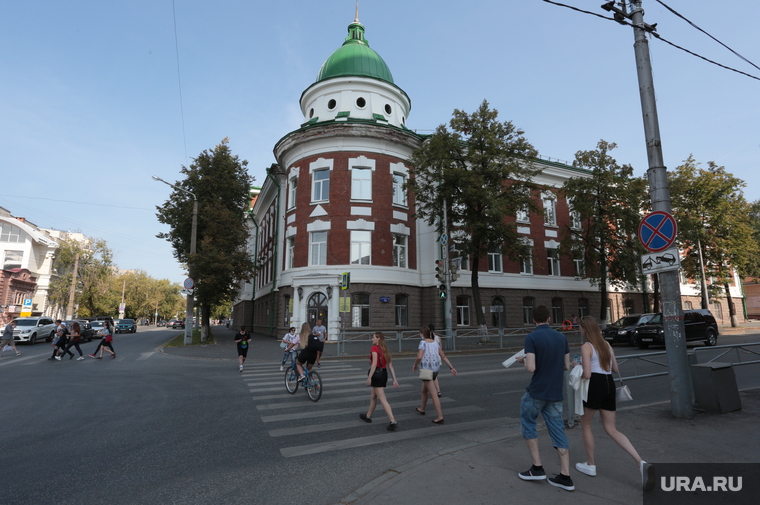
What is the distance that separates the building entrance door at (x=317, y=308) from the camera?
25125mm

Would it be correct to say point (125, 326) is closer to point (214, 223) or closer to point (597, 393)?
point (214, 223)

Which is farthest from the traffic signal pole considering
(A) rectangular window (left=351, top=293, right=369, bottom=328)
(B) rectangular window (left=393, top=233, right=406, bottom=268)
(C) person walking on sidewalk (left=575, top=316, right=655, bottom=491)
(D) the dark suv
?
(B) rectangular window (left=393, top=233, right=406, bottom=268)

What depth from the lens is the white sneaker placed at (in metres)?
4.53

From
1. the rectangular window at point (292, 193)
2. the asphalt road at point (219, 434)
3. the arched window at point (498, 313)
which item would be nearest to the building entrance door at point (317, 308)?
the rectangular window at point (292, 193)

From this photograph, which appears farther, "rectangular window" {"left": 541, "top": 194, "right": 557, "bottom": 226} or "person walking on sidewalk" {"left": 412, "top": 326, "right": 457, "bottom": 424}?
"rectangular window" {"left": 541, "top": 194, "right": 557, "bottom": 226}

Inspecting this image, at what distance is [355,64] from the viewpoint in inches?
1188

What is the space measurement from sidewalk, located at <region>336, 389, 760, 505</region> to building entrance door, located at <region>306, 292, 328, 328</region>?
18982 millimetres

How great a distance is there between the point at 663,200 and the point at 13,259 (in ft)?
232

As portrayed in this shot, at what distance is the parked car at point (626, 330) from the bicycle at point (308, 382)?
19.7 metres

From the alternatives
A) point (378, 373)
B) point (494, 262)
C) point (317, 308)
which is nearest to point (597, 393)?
point (378, 373)

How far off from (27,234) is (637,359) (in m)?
70.2

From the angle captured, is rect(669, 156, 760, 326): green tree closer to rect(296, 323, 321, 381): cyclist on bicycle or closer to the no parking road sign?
the no parking road sign

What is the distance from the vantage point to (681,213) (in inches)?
1271

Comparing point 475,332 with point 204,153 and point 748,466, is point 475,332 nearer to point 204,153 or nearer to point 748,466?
point 748,466
